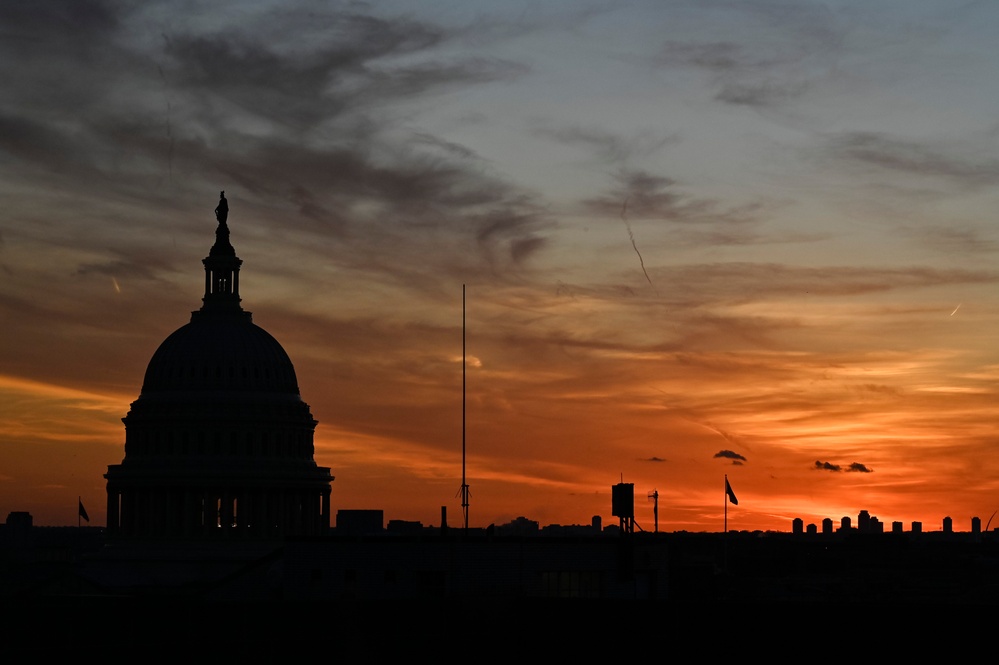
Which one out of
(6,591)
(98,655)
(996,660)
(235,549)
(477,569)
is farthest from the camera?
(235,549)

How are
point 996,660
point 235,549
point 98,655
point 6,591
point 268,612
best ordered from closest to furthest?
point 98,655, point 996,660, point 268,612, point 6,591, point 235,549

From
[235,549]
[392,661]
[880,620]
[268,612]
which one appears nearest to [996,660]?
[880,620]

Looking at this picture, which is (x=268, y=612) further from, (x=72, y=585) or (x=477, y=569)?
(x=72, y=585)

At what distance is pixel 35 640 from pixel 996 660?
37.9 m

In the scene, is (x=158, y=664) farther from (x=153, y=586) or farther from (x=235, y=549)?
(x=235, y=549)

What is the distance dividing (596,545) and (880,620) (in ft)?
101

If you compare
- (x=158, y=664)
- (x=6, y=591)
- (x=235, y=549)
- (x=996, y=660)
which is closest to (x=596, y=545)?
(x=996, y=660)

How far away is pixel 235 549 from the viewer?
19812cm

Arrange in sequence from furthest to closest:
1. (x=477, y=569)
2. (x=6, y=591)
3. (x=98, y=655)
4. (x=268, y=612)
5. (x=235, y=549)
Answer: (x=235, y=549) < (x=6, y=591) < (x=477, y=569) < (x=268, y=612) < (x=98, y=655)

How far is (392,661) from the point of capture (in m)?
80.4

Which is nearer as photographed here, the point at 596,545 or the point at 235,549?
the point at 596,545

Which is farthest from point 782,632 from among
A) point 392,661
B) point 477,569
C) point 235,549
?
point 235,549

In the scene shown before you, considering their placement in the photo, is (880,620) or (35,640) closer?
(35,640)

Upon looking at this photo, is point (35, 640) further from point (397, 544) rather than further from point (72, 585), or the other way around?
point (72, 585)
